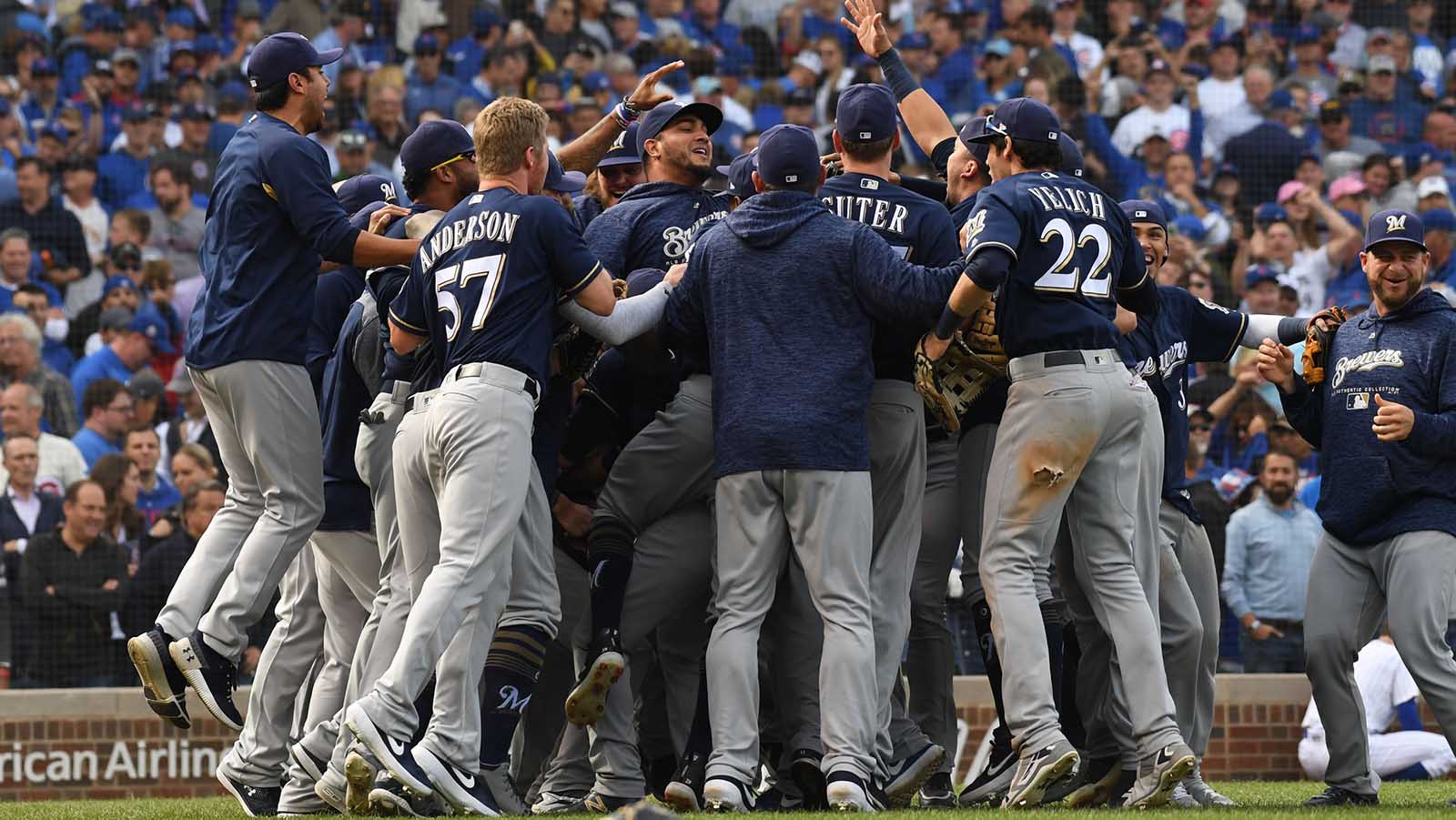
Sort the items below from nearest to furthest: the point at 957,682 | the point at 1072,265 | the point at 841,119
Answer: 1. the point at 1072,265
2. the point at 841,119
3. the point at 957,682

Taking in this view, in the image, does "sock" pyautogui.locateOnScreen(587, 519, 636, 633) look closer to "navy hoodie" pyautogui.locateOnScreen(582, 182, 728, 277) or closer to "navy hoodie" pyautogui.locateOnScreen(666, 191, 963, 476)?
"navy hoodie" pyautogui.locateOnScreen(666, 191, 963, 476)

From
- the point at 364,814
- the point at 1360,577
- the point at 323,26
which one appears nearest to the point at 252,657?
the point at 364,814

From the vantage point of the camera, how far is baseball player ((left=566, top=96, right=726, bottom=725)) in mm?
6758

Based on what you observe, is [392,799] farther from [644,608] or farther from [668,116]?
Answer: [668,116]

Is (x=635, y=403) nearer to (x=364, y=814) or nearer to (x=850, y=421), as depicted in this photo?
(x=850, y=421)

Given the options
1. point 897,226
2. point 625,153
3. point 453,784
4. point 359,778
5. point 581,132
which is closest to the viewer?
point 359,778

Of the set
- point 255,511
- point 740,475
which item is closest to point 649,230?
point 740,475

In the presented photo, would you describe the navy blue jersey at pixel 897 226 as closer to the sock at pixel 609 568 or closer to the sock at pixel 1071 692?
the sock at pixel 609 568

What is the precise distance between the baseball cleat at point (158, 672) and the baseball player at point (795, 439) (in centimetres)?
186

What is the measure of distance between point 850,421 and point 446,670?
5.15ft

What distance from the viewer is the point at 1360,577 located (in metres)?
7.25

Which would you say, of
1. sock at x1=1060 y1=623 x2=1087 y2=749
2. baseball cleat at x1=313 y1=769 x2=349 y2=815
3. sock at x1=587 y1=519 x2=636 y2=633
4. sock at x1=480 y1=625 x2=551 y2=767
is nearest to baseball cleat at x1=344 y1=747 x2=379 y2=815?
baseball cleat at x1=313 y1=769 x2=349 y2=815

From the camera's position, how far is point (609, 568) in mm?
6766

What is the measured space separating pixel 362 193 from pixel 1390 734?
247 inches
